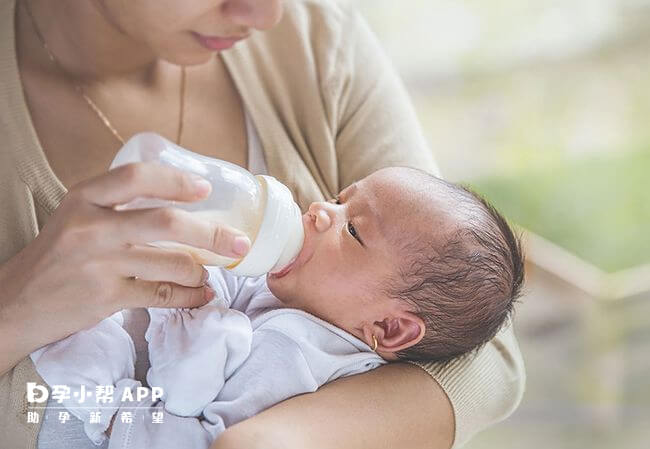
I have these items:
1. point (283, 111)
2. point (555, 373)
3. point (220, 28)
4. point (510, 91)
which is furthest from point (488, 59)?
point (220, 28)

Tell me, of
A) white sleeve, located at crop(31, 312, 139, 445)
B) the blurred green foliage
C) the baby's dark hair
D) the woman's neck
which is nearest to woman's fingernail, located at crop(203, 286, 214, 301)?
white sleeve, located at crop(31, 312, 139, 445)

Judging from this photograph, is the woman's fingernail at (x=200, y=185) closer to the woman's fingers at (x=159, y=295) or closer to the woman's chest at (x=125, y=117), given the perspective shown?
the woman's fingers at (x=159, y=295)

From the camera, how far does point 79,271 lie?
3.46ft

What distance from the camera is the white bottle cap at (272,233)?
3.59ft

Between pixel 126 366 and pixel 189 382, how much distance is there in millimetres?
104

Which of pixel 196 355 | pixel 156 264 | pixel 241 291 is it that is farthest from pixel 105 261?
pixel 241 291

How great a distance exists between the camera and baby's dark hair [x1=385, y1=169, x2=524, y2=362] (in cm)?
115

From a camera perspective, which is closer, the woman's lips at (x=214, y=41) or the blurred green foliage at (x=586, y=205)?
the woman's lips at (x=214, y=41)

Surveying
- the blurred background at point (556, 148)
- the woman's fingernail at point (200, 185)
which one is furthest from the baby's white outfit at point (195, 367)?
the blurred background at point (556, 148)

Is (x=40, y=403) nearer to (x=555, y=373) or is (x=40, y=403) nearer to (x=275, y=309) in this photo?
(x=275, y=309)

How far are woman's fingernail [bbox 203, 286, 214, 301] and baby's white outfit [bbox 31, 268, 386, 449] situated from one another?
1 cm

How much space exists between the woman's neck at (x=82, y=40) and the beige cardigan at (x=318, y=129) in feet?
0.17

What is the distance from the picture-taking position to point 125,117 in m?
1.45

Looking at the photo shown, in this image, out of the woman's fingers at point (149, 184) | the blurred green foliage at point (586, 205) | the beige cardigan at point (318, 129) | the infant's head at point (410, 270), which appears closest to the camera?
the woman's fingers at point (149, 184)
